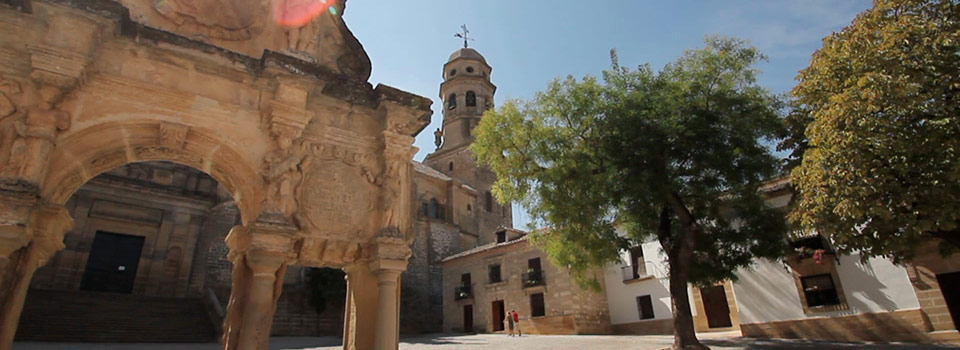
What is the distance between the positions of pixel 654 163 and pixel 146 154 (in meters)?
9.00

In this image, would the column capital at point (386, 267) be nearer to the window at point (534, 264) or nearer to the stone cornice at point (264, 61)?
the stone cornice at point (264, 61)

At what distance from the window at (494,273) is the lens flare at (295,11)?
62.6 ft

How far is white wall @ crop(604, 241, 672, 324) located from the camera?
Result: 63.8 feet

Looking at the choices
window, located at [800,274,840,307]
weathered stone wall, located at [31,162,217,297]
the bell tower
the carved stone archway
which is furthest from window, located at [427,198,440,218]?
the carved stone archway

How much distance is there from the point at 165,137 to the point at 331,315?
19.2 m

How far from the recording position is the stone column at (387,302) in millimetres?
5941

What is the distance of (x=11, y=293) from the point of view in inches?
188

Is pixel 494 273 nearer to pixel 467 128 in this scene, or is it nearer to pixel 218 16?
pixel 467 128

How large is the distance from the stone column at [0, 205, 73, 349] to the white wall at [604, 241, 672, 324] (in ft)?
59.3

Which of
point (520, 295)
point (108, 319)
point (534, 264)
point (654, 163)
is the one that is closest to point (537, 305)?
point (520, 295)

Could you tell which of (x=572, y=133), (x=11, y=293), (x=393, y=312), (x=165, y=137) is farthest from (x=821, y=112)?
(x=11, y=293)

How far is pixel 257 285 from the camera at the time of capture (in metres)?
5.41

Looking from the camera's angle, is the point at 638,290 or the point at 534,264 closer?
the point at 638,290

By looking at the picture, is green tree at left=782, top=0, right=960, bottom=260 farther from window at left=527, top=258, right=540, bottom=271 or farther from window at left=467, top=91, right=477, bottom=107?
window at left=467, top=91, right=477, bottom=107
